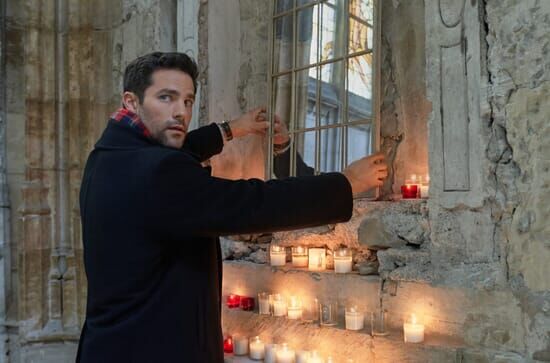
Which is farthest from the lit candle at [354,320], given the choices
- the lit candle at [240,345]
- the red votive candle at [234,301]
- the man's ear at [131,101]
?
the man's ear at [131,101]

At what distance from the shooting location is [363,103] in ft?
8.81

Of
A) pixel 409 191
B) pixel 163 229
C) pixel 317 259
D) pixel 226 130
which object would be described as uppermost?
pixel 226 130

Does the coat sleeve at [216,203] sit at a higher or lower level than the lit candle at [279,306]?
higher

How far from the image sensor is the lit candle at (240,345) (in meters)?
2.81

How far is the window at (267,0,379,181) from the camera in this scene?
268cm

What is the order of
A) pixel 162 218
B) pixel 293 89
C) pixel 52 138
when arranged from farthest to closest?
pixel 52 138 → pixel 293 89 → pixel 162 218

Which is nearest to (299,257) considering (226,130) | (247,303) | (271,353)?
(247,303)

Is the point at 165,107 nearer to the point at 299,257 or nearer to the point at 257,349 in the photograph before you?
the point at 299,257

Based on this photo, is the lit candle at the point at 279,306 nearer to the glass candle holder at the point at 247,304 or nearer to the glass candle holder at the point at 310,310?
the glass candle holder at the point at 310,310

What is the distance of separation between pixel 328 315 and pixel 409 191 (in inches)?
26.0

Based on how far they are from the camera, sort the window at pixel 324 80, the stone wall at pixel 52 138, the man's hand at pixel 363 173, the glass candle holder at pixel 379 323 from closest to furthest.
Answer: the man's hand at pixel 363 173, the glass candle holder at pixel 379 323, the window at pixel 324 80, the stone wall at pixel 52 138

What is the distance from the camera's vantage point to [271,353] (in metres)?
2.58

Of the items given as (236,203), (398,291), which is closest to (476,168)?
(398,291)

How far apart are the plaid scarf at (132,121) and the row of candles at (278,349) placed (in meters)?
1.23
